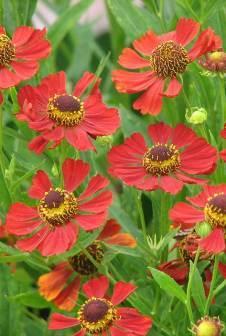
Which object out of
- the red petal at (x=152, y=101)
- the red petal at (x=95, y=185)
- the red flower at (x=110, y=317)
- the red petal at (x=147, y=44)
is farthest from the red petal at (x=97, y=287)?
the red petal at (x=147, y=44)

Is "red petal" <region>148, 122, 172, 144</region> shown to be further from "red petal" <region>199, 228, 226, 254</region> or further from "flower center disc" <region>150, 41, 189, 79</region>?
"red petal" <region>199, 228, 226, 254</region>

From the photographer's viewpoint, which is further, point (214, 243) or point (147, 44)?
point (147, 44)

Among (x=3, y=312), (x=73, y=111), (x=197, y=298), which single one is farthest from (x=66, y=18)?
(x=197, y=298)

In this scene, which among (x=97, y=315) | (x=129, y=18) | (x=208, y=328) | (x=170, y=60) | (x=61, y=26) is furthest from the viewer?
(x=61, y=26)

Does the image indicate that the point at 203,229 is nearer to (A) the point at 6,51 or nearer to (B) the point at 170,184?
(B) the point at 170,184

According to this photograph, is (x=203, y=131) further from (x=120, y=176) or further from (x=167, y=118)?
(x=167, y=118)

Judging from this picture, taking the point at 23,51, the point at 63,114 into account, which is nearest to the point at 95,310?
the point at 63,114

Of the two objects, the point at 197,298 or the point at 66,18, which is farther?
the point at 66,18

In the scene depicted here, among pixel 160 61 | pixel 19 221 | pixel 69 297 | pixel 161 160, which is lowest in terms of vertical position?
pixel 69 297
